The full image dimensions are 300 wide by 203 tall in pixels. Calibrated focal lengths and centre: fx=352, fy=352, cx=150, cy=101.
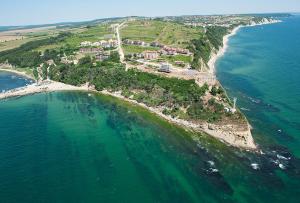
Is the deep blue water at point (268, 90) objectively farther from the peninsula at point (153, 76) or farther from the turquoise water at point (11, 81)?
the turquoise water at point (11, 81)

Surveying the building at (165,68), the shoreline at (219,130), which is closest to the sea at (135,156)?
the shoreline at (219,130)

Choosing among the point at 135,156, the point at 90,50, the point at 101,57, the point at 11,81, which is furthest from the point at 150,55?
the point at 135,156

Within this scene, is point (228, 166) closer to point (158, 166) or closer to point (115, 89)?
point (158, 166)

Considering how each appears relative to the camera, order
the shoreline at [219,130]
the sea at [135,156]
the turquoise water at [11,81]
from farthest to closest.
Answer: the turquoise water at [11,81] < the shoreline at [219,130] < the sea at [135,156]

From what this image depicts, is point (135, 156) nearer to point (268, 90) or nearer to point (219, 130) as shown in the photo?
point (219, 130)

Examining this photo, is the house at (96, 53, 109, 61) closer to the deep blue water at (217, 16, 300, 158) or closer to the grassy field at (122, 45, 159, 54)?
the grassy field at (122, 45, 159, 54)

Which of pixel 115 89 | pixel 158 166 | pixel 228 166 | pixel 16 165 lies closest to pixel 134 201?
pixel 158 166

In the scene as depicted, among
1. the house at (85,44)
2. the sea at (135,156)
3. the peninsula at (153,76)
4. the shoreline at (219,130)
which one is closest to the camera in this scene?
the sea at (135,156)

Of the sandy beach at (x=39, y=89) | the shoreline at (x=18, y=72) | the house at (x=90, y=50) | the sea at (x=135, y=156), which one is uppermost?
the house at (x=90, y=50)
